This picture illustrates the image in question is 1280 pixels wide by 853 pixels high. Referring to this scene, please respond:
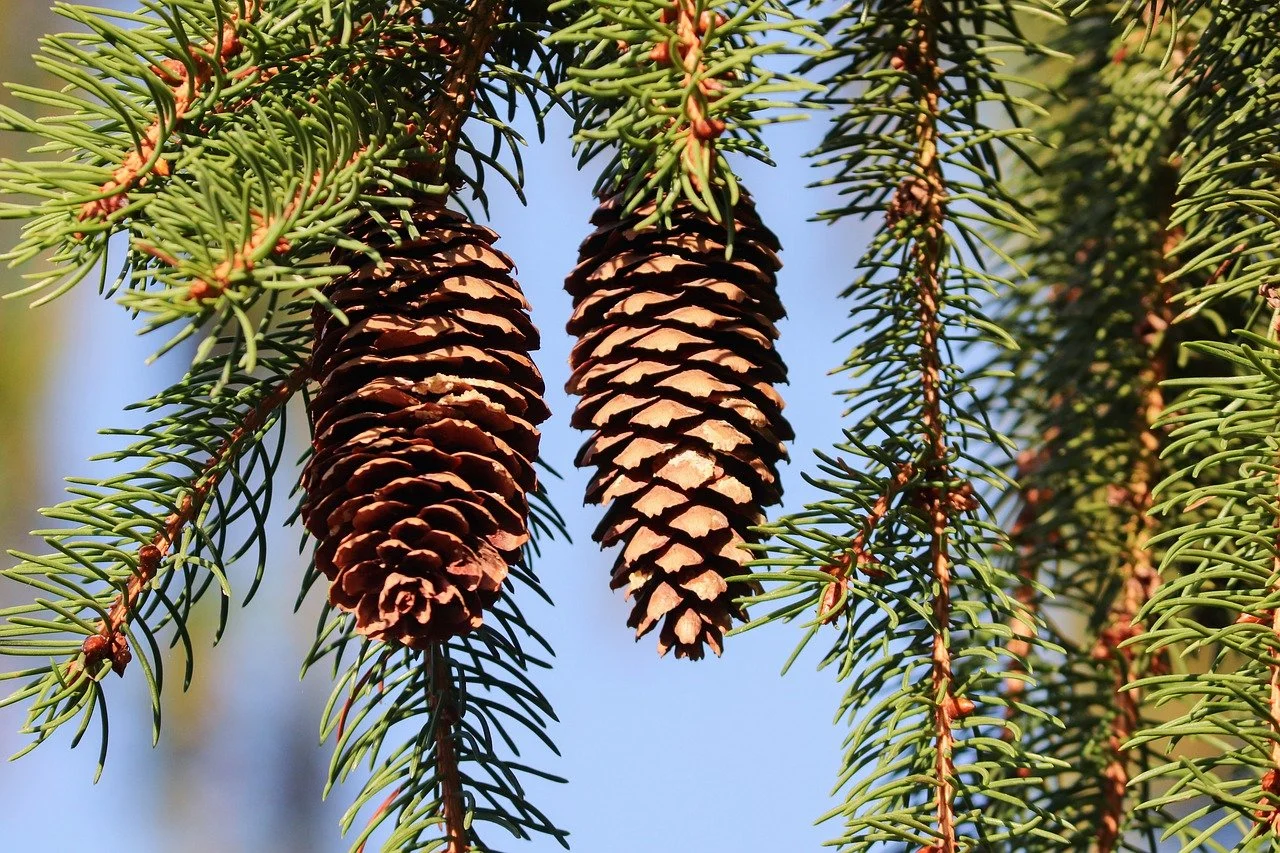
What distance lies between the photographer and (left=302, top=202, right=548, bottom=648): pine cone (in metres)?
0.63

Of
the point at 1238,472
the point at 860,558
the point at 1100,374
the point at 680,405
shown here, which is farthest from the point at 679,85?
the point at 1100,374

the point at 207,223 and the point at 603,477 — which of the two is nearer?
the point at 207,223

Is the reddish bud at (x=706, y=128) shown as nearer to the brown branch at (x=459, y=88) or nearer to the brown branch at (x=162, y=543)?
the brown branch at (x=459, y=88)

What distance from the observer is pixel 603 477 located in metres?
0.72

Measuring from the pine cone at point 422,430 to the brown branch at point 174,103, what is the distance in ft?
0.38

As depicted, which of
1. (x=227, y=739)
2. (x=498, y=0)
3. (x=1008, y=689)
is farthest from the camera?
(x=227, y=739)

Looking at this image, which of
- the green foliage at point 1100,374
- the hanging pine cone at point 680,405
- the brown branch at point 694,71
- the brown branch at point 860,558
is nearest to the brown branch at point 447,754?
the hanging pine cone at point 680,405

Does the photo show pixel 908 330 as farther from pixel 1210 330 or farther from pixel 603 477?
pixel 1210 330

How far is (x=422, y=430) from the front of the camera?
65cm

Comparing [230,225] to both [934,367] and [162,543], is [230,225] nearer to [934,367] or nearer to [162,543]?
[162,543]

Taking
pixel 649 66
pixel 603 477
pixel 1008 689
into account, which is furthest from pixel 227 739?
pixel 649 66

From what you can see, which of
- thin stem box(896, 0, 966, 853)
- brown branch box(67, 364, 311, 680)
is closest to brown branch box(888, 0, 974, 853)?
thin stem box(896, 0, 966, 853)

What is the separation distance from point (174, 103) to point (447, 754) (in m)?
0.41

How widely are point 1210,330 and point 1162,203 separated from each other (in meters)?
0.13
